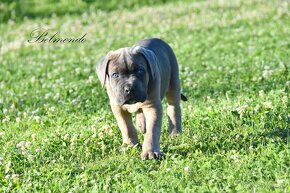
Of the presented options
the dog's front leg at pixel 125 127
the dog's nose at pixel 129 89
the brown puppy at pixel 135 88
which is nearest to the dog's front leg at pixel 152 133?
the brown puppy at pixel 135 88

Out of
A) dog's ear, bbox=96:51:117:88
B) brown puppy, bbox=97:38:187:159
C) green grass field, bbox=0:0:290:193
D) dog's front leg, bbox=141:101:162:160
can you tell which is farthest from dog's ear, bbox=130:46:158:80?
green grass field, bbox=0:0:290:193

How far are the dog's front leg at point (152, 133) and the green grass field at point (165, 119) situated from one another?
0.12 metres

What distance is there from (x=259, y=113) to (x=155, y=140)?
155 centimetres

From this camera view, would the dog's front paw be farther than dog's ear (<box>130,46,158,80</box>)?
No

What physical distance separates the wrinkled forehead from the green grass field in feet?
2.85

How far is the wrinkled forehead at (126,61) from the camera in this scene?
732 centimetres

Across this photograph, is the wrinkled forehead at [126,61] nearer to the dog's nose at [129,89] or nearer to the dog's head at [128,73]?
the dog's head at [128,73]

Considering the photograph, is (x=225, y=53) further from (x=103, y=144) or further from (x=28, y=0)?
(x=28, y=0)

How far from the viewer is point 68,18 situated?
20953mm

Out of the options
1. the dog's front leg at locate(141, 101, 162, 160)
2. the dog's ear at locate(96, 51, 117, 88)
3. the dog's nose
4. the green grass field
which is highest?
the dog's ear at locate(96, 51, 117, 88)

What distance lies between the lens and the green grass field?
6.52 m

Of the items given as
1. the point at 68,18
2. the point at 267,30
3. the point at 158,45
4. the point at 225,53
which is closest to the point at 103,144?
the point at 158,45

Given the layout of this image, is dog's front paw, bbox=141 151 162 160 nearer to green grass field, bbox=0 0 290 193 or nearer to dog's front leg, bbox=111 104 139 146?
green grass field, bbox=0 0 290 193

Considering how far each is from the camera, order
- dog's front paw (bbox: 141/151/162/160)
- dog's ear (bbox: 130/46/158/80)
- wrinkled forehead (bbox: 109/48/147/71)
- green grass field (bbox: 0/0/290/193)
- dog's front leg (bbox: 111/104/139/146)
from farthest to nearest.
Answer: dog's front leg (bbox: 111/104/139/146) < dog's ear (bbox: 130/46/158/80) < wrinkled forehead (bbox: 109/48/147/71) < dog's front paw (bbox: 141/151/162/160) < green grass field (bbox: 0/0/290/193)
